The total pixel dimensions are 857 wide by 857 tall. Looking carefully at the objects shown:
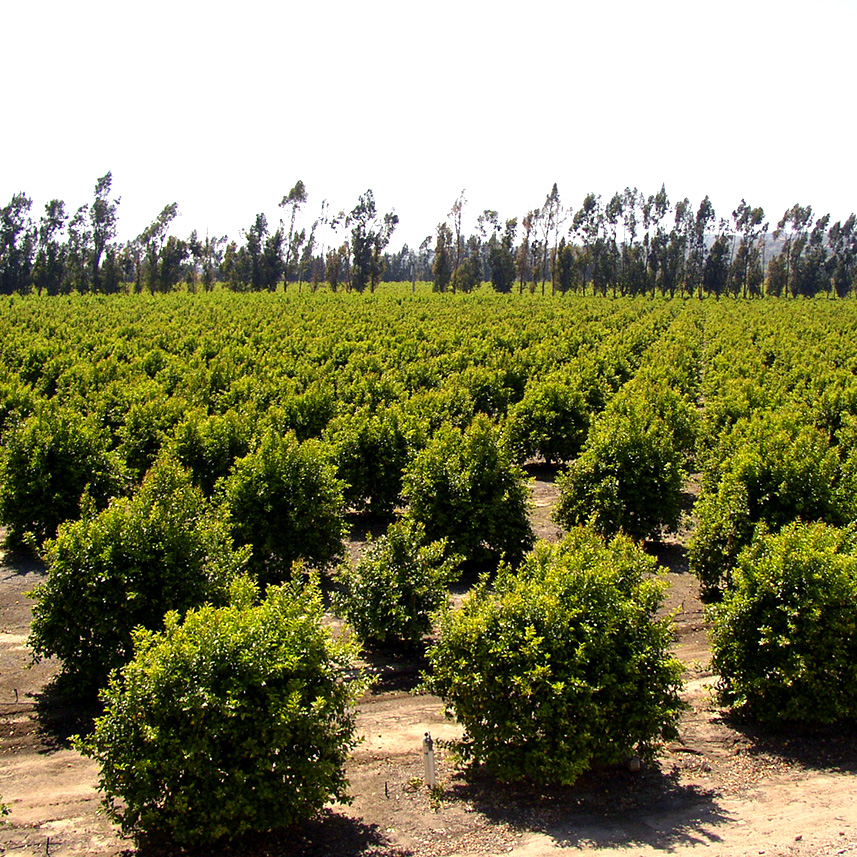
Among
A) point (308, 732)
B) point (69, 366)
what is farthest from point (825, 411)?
point (69, 366)

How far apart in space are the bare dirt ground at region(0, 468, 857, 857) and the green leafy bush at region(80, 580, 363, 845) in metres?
0.71

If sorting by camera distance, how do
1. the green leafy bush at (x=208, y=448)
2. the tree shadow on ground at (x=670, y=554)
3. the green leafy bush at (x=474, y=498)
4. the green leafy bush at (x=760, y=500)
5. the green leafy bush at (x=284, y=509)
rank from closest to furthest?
the green leafy bush at (x=760, y=500) → the green leafy bush at (x=284, y=509) → the green leafy bush at (x=474, y=498) → the tree shadow on ground at (x=670, y=554) → the green leafy bush at (x=208, y=448)

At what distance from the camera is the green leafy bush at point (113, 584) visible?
10500mm

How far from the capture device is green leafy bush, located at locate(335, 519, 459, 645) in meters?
11.9

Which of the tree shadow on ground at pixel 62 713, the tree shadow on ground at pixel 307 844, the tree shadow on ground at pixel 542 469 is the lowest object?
the tree shadow on ground at pixel 62 713

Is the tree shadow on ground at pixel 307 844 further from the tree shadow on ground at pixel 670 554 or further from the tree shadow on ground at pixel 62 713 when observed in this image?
the tree shadow on ground at pixel 670 554

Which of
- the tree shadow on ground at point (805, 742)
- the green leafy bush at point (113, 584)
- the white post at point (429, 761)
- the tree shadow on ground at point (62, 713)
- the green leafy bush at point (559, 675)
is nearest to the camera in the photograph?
the green leafy bush at point (559, 675)

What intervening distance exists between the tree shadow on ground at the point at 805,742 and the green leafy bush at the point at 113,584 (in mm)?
7364

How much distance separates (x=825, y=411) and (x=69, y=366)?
1154 inches

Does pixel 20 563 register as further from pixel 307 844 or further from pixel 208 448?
pixel 307 844

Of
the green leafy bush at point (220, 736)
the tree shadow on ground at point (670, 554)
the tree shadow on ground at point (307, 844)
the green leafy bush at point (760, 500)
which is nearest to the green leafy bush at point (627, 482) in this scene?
the tree shadow on ground at point (670, 554)

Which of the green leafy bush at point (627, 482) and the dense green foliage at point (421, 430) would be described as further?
the green leafy bush at point (627, 482)

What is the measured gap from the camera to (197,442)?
61.5ft

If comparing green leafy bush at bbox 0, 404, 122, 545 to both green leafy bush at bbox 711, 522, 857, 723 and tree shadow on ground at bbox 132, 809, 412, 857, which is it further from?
green leafy bush at bbox 711, 522, 857, 723
